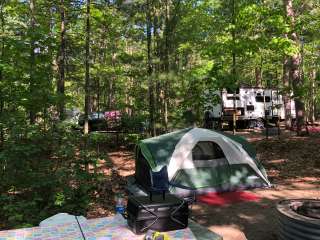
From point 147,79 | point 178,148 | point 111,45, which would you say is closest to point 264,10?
point 147,79

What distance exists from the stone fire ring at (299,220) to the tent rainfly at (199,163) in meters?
4.18

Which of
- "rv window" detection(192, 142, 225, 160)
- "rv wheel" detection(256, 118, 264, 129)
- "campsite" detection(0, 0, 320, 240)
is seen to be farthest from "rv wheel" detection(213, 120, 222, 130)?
"rv window" detection(192, 142, 225, 160)

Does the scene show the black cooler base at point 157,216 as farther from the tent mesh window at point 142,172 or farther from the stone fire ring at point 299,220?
the tent mesh window at point 142,172

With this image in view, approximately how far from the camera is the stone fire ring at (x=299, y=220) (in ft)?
15.8

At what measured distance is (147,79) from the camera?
15172mm

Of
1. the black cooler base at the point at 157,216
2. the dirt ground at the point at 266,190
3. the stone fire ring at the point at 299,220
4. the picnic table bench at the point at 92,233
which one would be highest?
the black cooler base at the point at 157,216

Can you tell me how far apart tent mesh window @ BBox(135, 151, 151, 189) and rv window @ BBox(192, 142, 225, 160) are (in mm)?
1273

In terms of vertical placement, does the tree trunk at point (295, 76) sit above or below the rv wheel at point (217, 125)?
above

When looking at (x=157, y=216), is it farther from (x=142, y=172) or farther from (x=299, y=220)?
(x=142, y=172)

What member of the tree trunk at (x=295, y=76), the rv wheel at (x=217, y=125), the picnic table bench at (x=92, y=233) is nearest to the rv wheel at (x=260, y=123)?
the rv wheel at (x=217, y=125)

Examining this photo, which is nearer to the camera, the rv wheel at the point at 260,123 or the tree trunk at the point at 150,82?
the tree trunk at the point at 150,82

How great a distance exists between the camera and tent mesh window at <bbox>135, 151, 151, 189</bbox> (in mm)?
9672

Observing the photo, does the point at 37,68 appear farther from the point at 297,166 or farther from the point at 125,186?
the point at 297,166

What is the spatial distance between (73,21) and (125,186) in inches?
322
